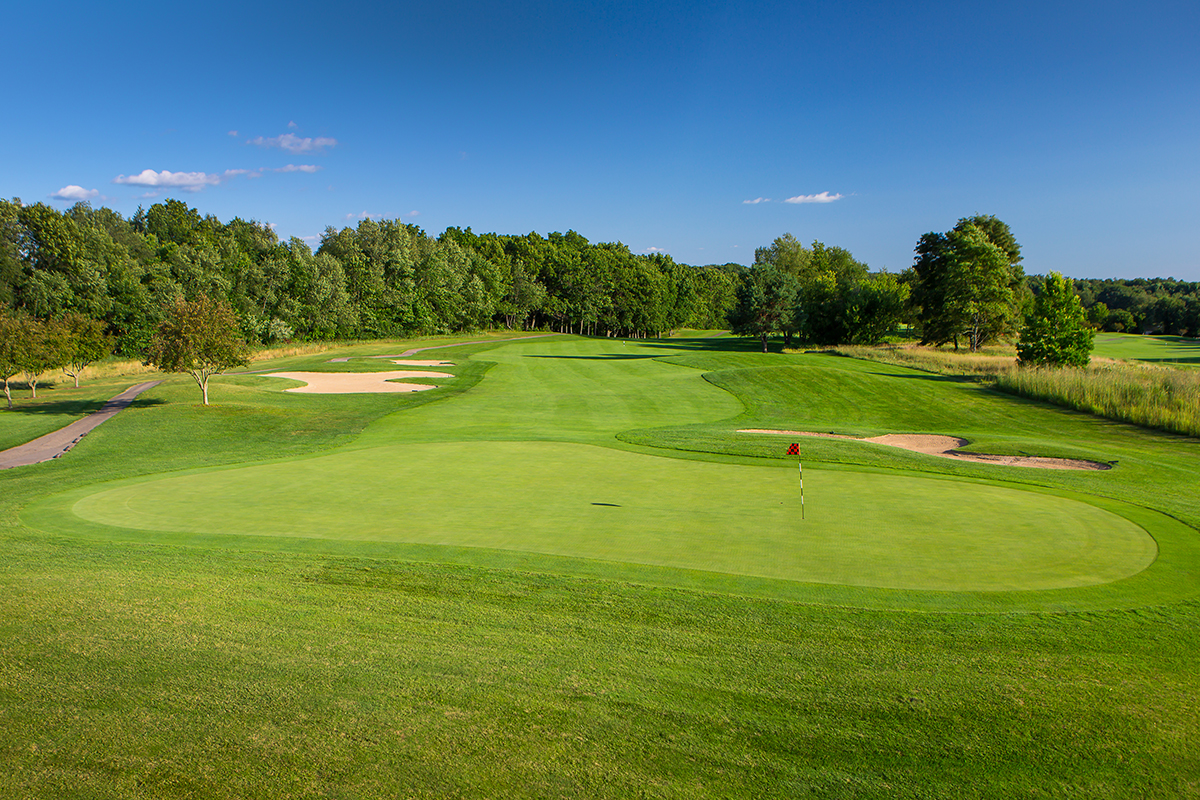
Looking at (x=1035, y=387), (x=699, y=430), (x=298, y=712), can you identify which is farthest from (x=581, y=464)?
(x=1035, y=387)

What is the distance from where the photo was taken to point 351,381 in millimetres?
34250

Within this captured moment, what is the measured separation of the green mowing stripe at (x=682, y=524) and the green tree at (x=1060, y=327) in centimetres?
2395

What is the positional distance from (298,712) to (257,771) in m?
0.63

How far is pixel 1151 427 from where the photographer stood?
20266 mm

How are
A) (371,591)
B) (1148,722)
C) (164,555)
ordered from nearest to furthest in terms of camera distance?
(1148,722) → (371,591) → (164,555)

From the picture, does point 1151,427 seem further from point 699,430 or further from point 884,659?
point 884,659

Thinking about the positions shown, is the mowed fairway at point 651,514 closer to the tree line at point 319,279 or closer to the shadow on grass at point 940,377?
the shadow on grass at point 940,377

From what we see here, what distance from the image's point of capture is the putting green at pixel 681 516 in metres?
7.64

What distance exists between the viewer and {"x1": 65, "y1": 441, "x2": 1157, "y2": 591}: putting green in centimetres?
764

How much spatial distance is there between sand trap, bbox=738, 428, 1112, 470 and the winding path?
19.1 metres

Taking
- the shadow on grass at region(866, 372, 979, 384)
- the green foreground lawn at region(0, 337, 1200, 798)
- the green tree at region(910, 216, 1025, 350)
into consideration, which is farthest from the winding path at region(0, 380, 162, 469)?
the green tree at region(910, 216, 1025, 350)

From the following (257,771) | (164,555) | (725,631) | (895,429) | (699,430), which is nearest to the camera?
(257,771)

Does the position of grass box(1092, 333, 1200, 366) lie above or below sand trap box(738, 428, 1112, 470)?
above

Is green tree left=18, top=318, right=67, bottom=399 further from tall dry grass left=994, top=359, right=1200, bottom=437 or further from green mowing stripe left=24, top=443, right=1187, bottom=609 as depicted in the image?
tall dry grass left=994, top=359, right=1200, bottom=437
